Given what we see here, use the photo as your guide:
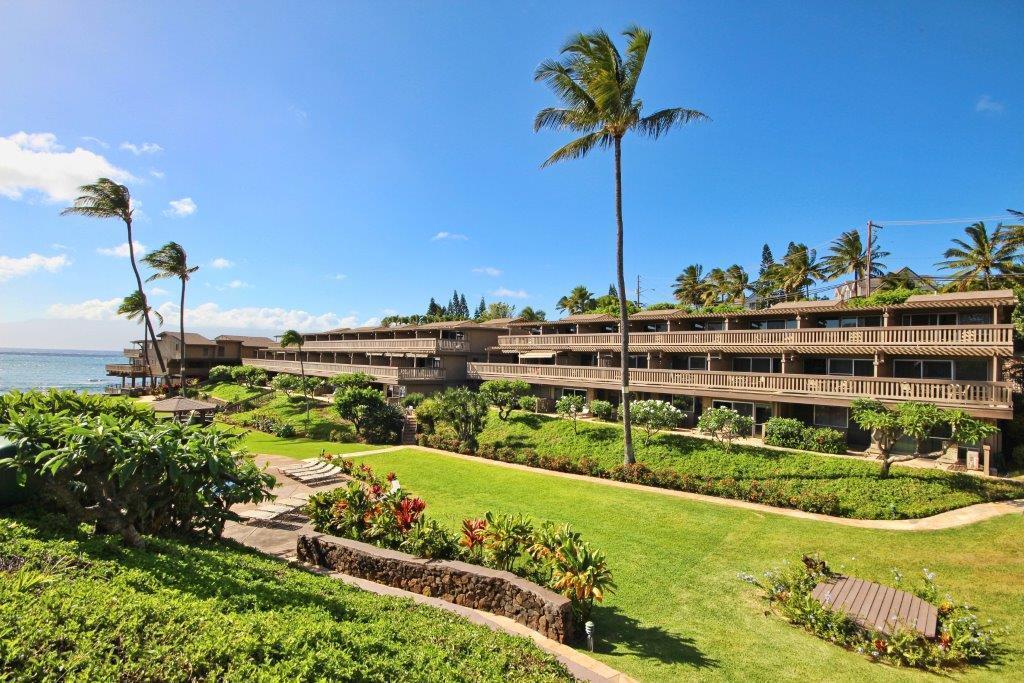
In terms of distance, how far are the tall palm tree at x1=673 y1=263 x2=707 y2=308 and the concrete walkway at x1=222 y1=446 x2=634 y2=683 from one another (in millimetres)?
68626

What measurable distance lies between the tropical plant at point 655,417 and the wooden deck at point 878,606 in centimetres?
1420

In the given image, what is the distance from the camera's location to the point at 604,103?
68.8 ft

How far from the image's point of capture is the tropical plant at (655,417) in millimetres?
25156

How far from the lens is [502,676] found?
5.86m

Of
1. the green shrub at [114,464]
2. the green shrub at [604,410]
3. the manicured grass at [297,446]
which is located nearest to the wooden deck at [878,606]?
the green shrub at [114,464]

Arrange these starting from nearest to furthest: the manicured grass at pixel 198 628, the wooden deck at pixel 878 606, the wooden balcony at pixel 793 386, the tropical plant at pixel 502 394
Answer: the manicured grass at pixel 198 628 < the wooden deck at pixel 878 606 < the wooden balcony at pixel 793 386 < the tropical plant at pixel 502 394

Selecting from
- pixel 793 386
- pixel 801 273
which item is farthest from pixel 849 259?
pixel 793 386

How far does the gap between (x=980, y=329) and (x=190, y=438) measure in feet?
94.4

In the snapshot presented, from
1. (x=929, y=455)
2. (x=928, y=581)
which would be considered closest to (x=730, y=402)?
(x=929, y=455)

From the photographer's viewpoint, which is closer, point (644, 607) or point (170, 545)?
point (170, 545)

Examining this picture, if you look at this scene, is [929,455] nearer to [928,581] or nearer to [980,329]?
[980,329]

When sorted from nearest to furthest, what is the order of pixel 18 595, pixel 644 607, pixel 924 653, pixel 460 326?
pixel 18 595, pixel 924 653, pixel 644 607, pixel 460 326

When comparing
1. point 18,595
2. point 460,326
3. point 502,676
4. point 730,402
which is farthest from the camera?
point 460,326

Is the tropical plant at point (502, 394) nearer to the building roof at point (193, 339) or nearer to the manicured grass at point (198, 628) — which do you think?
the manicured grass at point (198, 628)
